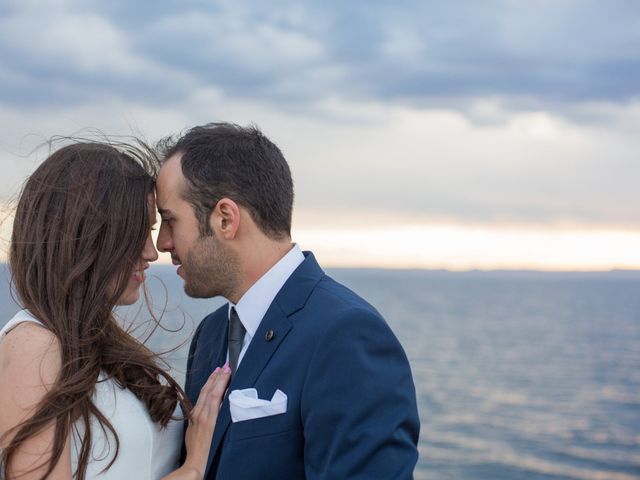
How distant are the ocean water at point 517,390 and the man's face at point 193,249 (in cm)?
26

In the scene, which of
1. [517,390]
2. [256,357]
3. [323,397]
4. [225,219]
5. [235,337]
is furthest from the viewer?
[517,390]

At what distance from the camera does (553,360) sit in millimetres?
65625

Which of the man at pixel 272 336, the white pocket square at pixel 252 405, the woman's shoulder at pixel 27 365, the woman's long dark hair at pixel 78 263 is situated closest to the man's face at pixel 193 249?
the man at pixel 272 336

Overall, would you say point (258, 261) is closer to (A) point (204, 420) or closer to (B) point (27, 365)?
(A) point (204, 420)

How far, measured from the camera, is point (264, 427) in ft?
11.4

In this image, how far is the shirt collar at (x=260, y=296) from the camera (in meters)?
3.86

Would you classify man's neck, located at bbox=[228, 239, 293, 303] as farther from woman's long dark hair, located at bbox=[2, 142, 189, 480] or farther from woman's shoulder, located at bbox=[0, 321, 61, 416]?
woman's shoulder, located at bbox=[0, 321, 61, 416]

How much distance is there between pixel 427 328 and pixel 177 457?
81.7 meters

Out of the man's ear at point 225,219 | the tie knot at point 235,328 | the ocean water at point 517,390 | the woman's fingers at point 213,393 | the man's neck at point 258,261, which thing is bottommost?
the ocean water at point 517,390

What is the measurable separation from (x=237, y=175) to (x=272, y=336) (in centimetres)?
73

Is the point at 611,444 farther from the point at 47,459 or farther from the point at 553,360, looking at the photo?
the point at 47,459

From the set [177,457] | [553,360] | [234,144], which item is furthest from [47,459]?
[553,360]

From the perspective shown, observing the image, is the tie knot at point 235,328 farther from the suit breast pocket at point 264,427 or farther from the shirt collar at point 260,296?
the suit breast pocket at point 264,427

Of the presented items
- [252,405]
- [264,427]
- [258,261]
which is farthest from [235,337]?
[264,427]
